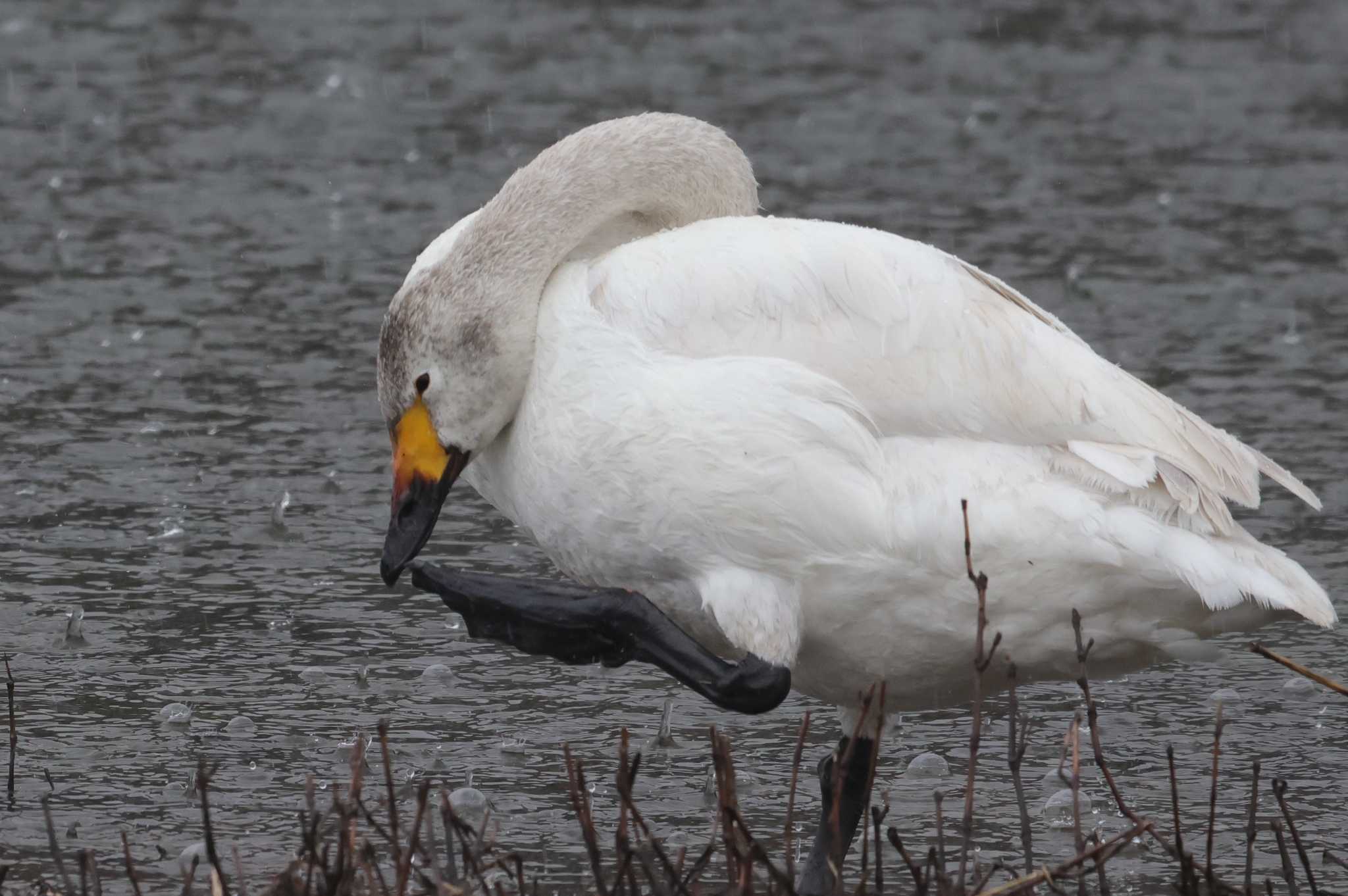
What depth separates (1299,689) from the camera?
6352mm

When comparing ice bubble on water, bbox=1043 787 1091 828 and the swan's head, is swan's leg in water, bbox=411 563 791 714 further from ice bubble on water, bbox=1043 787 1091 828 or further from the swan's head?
ice bubble on water, bbox=1043 787 1091 828

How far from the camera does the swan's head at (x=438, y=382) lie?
195 inches

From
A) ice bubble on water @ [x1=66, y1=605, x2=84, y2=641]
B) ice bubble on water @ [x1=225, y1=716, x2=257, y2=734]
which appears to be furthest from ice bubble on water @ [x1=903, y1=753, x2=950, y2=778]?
ice bubble on water @ [x1=66, y1=605, x2=84, y2=641]

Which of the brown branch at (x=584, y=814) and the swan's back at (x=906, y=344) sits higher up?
the swan's back at (x=906, y=344)

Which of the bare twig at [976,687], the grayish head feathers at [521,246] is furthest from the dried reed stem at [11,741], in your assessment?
the bare twig at [976,687]

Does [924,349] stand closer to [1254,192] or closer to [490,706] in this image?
[490,706]

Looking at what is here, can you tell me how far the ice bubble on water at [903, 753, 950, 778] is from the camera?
5840 millimetres

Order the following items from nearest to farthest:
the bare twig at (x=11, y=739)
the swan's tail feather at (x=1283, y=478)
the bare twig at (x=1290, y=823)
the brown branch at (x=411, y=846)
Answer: the brown branch at (x=411, y=846)
the bare twig at (x=1290, y=823)
the bare twig at (x=11, y=739)
the swan's tail feather at (x=1283, y=478)

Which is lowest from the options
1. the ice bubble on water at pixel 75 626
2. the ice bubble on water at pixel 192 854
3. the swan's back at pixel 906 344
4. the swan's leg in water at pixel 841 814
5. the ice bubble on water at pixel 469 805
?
the ice bubble on water at pixel 75 626

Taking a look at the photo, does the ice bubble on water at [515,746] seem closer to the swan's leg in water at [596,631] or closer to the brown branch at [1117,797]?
the swan's leg in water at [596,631]

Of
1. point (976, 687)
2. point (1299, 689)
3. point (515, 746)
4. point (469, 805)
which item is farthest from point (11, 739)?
point (1299, 689)

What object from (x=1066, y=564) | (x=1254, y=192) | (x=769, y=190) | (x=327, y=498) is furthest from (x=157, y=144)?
(x=1066, y=564)

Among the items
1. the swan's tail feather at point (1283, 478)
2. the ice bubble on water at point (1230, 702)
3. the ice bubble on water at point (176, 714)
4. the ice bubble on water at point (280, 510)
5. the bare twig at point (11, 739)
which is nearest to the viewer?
the bare twig at point (11, 739)

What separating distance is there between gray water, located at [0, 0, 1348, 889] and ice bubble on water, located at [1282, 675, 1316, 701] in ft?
0.04
